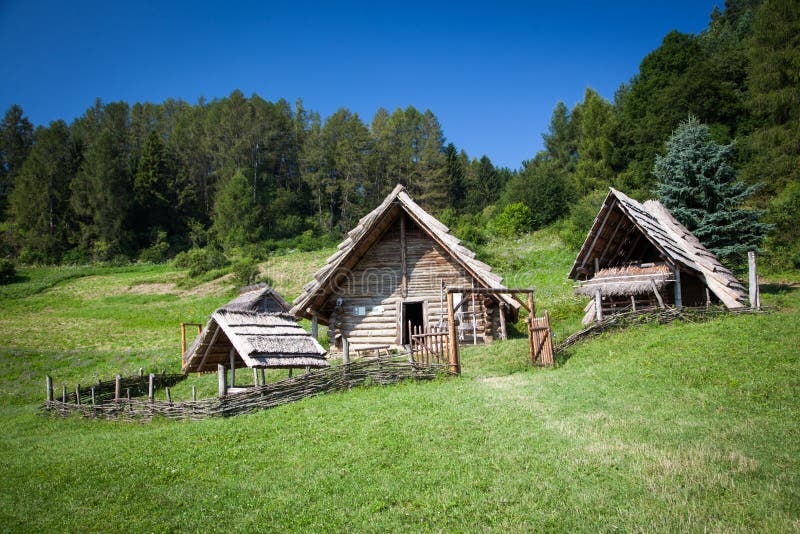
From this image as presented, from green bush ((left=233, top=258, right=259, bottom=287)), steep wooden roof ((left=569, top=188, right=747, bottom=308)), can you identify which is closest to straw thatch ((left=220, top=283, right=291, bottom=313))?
steep wooden roof ((left=569, top=188, right=747, bottom=308))

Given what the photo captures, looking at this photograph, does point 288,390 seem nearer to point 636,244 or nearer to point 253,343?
point 253,343

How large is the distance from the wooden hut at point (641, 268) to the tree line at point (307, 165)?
20523 millimetres

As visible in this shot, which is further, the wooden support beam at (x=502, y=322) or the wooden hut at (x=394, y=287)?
the wooden support beam at (x=502, y=322)

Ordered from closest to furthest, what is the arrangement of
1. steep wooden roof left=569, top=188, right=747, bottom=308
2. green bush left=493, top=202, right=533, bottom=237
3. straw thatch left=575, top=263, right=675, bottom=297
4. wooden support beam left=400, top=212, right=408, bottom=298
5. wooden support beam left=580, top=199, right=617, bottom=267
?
steep wooden roof left=569, top=188, right=747, bottom=308 → straw thatch left=575, top=263, right=675, bottom=297 → wooden support beam left=580, top=199, right=617, bottom=267 → wooden support beam left=400, top=212, right=408, bottom=298 → green bush left=493, top=202, right=533, bottom=237

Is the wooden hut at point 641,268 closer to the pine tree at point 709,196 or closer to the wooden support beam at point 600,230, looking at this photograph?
the wooden support beam at point 600,230

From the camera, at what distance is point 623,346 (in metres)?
15.1

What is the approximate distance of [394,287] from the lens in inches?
826

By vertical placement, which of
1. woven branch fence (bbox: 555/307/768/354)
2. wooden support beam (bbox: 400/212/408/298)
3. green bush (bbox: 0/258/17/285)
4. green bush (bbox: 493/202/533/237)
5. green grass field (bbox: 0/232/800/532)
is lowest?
green grass field (bbox: 0/232/800/532)

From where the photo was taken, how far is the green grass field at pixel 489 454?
5.89 m

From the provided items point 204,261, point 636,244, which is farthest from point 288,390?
point 204,261

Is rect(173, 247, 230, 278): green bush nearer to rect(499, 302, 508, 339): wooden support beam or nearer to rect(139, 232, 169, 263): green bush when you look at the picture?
rect(139, 232, 169, 263): green bush

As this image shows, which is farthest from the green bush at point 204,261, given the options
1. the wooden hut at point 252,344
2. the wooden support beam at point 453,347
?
the wooden support beam at point 453,347

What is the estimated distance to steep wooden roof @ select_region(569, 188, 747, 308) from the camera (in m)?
18.6

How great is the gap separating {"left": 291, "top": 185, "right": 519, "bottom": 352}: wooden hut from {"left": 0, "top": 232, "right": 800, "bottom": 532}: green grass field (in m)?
4.68
